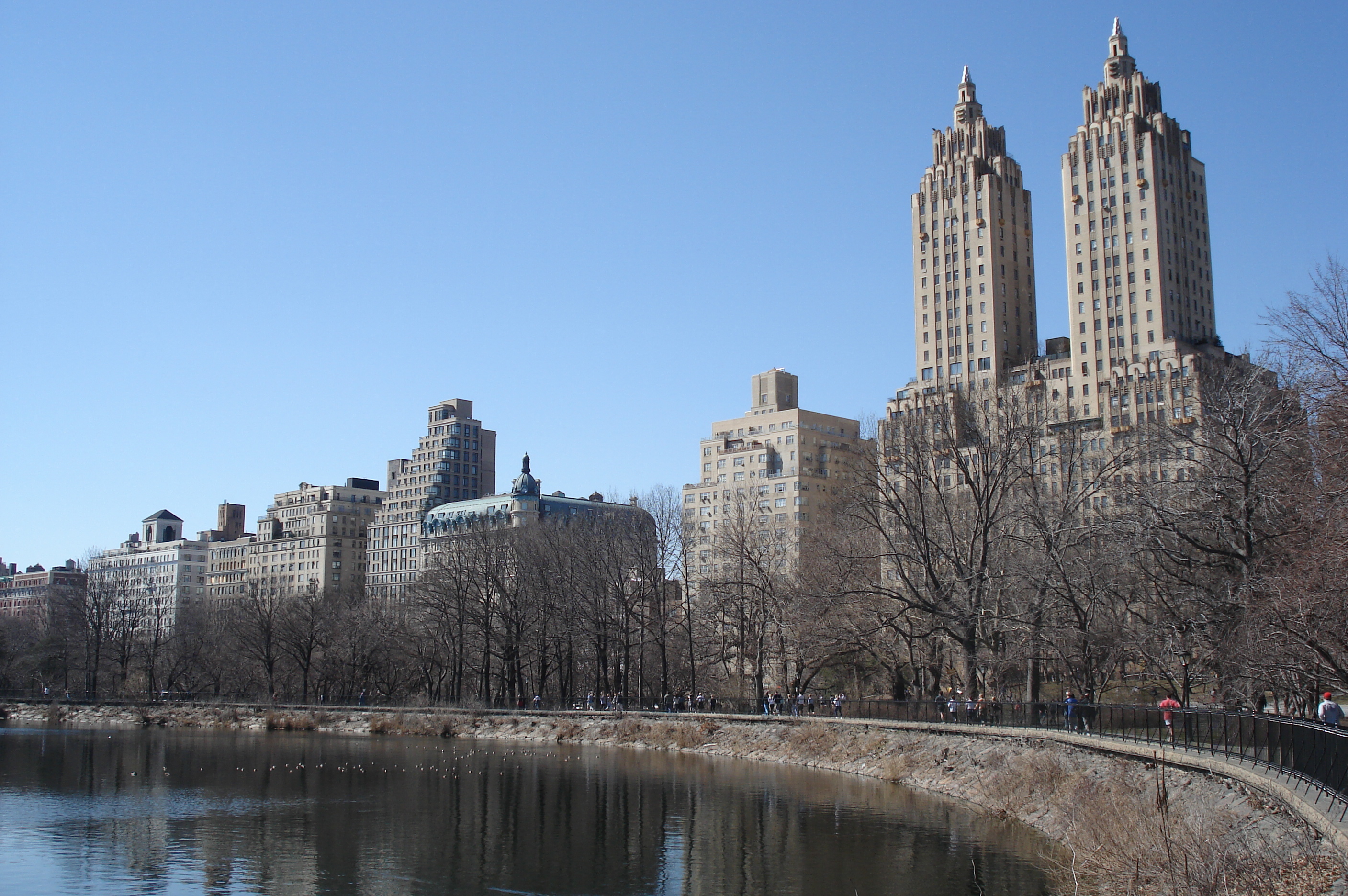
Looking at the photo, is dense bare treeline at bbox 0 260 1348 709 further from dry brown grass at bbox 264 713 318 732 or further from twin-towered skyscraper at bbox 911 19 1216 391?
twin-towered skyscraper at bbox 911 19 1216 391

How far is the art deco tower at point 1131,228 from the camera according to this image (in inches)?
5758

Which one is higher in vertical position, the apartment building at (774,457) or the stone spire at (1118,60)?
the stone spire at (1118,60)

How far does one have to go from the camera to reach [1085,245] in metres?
152

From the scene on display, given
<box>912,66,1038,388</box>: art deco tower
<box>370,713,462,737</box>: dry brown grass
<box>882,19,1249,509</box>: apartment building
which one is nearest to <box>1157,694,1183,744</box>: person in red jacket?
<box>370,713,462,737</box>: dry brown grass

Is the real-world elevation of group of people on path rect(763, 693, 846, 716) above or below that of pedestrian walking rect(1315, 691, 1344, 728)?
below

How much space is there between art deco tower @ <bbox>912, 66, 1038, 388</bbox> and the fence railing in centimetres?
8766

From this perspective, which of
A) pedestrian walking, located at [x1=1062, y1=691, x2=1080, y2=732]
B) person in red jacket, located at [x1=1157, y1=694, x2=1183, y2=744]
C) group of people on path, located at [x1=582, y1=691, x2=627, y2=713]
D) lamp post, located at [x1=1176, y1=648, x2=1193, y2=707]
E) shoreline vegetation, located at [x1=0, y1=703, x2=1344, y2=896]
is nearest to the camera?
shoreline vegetation, located at [x1=0, y1=703, x2=1344, y2=896]

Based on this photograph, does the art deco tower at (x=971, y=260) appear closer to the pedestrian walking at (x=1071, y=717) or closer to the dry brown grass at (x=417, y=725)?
the dry brown grass at (x=417, y=725)

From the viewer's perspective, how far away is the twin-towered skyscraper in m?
147

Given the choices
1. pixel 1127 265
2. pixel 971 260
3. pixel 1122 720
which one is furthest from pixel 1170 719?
pixel 971 260

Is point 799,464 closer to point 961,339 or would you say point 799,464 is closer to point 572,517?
point 961,339

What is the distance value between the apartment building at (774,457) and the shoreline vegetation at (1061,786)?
284 feet

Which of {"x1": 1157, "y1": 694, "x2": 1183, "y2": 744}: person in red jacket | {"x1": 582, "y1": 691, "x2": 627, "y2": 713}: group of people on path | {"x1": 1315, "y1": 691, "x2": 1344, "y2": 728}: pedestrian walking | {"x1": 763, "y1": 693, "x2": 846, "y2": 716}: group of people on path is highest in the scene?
{"x1": 1315, "y1": 691, "x2": 1344, "y2": 728}: pedestrian walking

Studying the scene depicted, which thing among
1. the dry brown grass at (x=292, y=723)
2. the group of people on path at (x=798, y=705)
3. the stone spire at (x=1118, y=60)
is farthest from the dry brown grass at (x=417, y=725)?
the stone spire at (x=1118, y=60)
